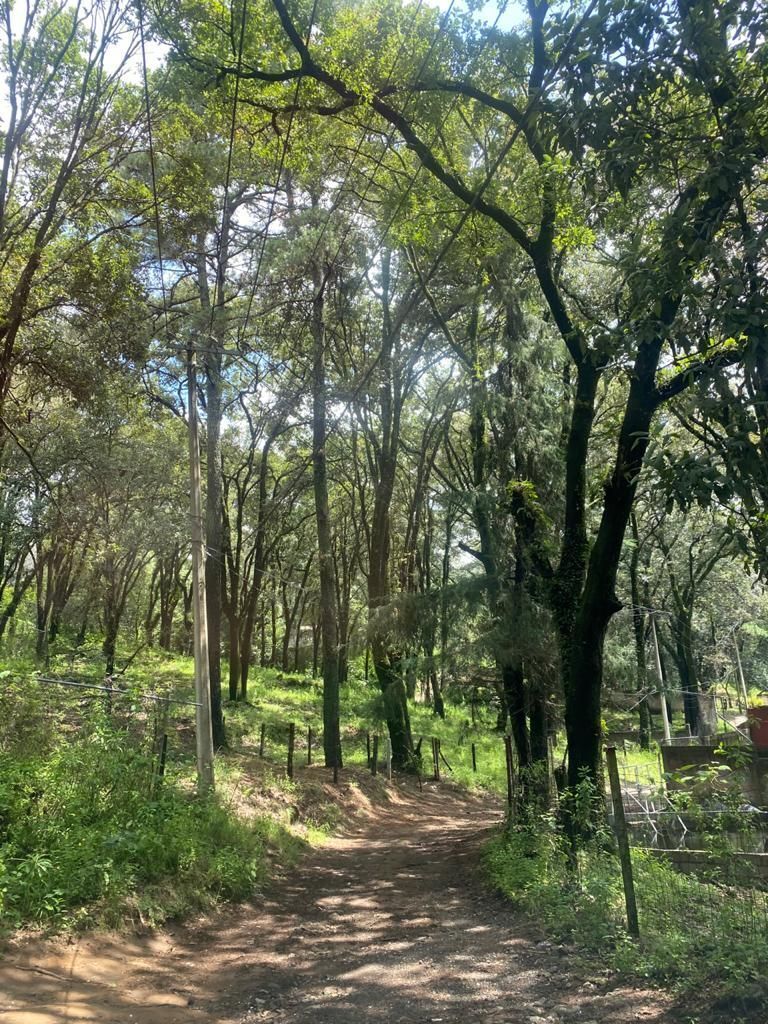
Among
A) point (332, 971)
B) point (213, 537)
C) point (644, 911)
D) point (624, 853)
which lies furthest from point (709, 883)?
point (213, 537)

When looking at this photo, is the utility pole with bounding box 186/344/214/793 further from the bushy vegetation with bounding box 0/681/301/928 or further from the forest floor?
the forest floor

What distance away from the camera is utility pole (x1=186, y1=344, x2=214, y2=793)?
9.27 metres

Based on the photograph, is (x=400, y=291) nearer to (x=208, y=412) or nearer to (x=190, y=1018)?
(x=208, y=412)

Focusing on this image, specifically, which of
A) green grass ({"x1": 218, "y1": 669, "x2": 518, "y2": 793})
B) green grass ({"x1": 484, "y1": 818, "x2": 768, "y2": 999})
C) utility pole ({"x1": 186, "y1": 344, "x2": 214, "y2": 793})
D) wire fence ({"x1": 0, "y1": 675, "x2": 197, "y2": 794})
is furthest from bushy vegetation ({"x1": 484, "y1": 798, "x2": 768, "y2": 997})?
green grass ({"x1": 218, "y1": 669, "x2": 518, "y2": 793})

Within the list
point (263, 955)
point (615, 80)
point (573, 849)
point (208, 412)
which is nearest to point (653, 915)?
point (573, 849)

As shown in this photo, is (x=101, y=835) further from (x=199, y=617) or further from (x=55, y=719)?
(x=199, y=617)

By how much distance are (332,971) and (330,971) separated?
2 centimetres

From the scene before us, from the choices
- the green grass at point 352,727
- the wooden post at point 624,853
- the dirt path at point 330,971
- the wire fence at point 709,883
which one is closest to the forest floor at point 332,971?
the dirt path at point 330,971

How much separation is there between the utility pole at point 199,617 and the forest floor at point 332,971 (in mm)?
1927

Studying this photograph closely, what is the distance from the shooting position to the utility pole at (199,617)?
9273 mm

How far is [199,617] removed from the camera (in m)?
9.60

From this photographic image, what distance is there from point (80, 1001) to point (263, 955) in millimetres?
1977

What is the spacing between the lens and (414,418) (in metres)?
23.8

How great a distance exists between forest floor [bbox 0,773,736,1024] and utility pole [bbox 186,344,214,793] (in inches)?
75.9
